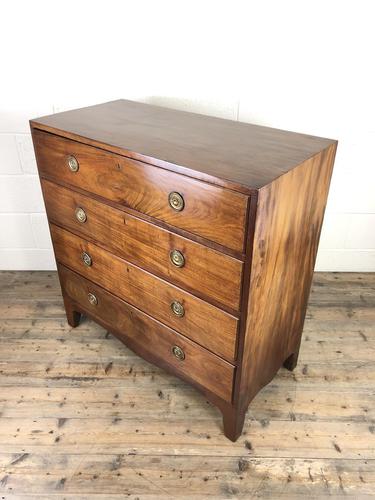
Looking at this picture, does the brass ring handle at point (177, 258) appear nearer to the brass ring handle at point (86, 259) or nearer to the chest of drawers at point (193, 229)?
the chest of drawers at point (193, 229)

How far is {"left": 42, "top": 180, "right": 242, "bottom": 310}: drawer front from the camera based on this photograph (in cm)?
112

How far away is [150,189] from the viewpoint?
46.1 inches

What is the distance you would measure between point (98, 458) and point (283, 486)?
1.99 ft

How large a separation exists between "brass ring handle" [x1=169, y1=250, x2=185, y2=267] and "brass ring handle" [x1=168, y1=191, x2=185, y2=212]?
0.45 feet

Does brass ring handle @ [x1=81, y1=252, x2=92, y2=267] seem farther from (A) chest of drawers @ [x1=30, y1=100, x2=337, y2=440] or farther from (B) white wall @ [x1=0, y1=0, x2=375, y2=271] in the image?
(B) white wall @ [x1=0, y1=0, x2=375, y2=271]

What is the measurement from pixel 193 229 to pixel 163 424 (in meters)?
0.79

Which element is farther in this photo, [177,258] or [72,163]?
[72,163]

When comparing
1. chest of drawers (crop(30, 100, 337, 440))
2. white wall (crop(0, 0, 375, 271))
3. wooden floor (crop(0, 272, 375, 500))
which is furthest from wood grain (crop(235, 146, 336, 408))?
white wall (crop(0, 0, 375, 271))

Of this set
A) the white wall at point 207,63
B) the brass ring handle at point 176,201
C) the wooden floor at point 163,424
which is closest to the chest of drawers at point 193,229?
the brass ring handle at point 176,201

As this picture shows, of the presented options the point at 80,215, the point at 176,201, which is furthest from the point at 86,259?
the point at 176,201

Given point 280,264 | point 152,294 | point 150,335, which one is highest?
point 280,264

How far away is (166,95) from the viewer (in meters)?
1.81

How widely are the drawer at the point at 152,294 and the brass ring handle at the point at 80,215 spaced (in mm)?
91

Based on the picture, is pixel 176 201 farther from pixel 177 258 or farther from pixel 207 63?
pixel 207 63
